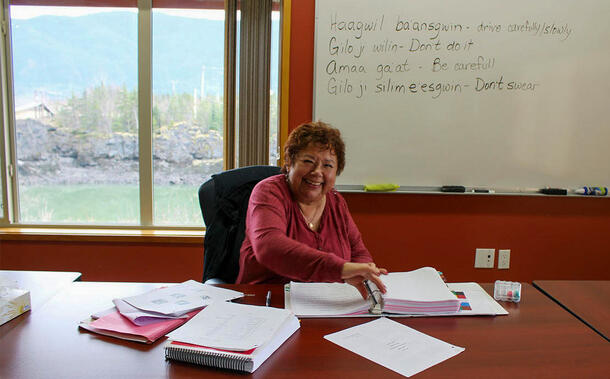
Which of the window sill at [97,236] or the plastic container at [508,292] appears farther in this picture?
the window sill at [97,236]

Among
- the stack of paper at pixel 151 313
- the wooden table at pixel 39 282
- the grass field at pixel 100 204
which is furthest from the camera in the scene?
the grass field at pixel 100 204

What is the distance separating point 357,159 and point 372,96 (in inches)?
13.8

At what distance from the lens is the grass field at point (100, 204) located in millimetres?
2834

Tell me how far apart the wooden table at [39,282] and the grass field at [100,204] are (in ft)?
4.39

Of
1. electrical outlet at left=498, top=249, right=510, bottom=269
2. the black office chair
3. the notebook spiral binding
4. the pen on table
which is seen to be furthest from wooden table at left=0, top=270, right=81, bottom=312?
the pen on table

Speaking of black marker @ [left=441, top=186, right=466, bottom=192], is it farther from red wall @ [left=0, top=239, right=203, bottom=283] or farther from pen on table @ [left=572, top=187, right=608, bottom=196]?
red wall @ [left=0, top=239, right=203, bottom=283]

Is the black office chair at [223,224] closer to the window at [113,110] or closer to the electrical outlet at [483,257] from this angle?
the window at [113,110]

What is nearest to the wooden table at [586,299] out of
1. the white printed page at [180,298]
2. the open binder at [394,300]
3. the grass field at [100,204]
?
the open binder at [394,300]

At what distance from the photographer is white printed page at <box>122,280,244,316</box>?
45.8 inches

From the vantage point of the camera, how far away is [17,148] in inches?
110

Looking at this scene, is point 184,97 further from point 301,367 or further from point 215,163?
point 301,367

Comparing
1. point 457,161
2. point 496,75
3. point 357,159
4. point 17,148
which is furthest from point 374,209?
point 17,148

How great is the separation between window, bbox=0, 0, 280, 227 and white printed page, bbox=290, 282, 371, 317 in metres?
1.51

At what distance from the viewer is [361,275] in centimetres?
126
